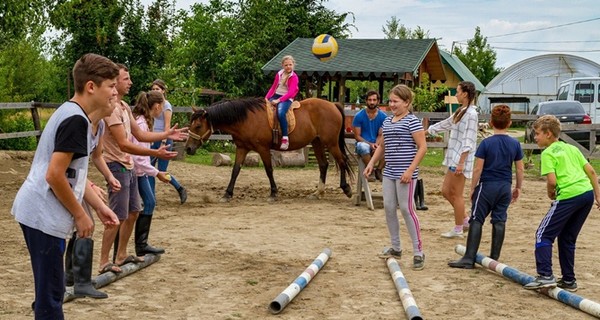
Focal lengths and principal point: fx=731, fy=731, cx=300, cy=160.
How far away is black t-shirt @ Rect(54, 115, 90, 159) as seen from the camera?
10.6 ft

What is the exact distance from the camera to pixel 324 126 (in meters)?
12.2

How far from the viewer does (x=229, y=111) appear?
11.6 metres

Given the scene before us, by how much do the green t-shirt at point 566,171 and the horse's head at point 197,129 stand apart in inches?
268

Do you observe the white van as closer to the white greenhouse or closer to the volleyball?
the volleyball

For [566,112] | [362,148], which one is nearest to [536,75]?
[566,112]

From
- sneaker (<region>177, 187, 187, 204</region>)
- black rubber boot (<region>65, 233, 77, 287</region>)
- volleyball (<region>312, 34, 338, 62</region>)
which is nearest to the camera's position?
black rubber boot (<region>65, 233, 77, 287</region>)

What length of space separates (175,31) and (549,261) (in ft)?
80.2

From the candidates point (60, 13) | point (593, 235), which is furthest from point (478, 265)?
point (60, 13)

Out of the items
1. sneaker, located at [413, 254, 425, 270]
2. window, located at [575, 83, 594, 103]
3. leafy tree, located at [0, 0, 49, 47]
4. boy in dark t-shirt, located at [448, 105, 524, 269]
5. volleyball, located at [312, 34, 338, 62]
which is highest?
leafy tree, located at [0, 0, 49, 47]

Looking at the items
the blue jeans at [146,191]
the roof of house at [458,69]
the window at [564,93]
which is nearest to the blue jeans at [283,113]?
the blue jeans at [146,191]

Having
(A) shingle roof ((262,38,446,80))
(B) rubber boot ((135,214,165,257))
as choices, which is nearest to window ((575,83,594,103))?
(A) shingle roof ((262,38,446,80))

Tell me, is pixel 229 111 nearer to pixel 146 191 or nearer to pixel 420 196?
pixel 420 196

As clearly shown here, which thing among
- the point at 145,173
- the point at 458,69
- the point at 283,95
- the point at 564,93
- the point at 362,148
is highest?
the point at 458,69

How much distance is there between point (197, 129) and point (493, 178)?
603 centimetres
